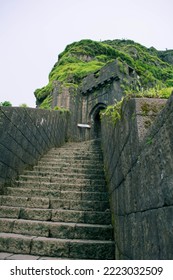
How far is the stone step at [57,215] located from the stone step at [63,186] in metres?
0.80

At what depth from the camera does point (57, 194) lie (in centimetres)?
407

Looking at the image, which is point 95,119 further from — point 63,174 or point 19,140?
point 19,140

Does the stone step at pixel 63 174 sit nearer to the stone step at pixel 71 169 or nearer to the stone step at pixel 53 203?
the stone step at pixel 71 169

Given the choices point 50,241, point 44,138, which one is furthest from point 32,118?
point 50,241

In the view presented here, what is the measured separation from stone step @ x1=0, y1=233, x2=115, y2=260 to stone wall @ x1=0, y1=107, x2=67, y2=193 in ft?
5.25

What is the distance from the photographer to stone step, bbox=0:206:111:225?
332 centimetres

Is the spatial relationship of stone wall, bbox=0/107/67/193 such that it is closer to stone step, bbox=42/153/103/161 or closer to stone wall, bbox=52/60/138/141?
stone step, bbox=42/153/103/161

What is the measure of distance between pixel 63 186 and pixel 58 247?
176cm

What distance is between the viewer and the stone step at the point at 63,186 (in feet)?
14.2

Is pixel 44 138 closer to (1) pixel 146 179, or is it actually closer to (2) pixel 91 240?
(2) pixel 91 240

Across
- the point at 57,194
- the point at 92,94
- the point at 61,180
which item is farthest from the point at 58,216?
the point at 92,94

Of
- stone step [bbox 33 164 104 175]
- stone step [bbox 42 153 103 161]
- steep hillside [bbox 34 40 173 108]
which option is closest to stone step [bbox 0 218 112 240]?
Result: stone step [bbox 33 164 104 175]

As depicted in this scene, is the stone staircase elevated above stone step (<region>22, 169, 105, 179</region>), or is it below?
below

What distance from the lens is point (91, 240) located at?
286 centimetres
